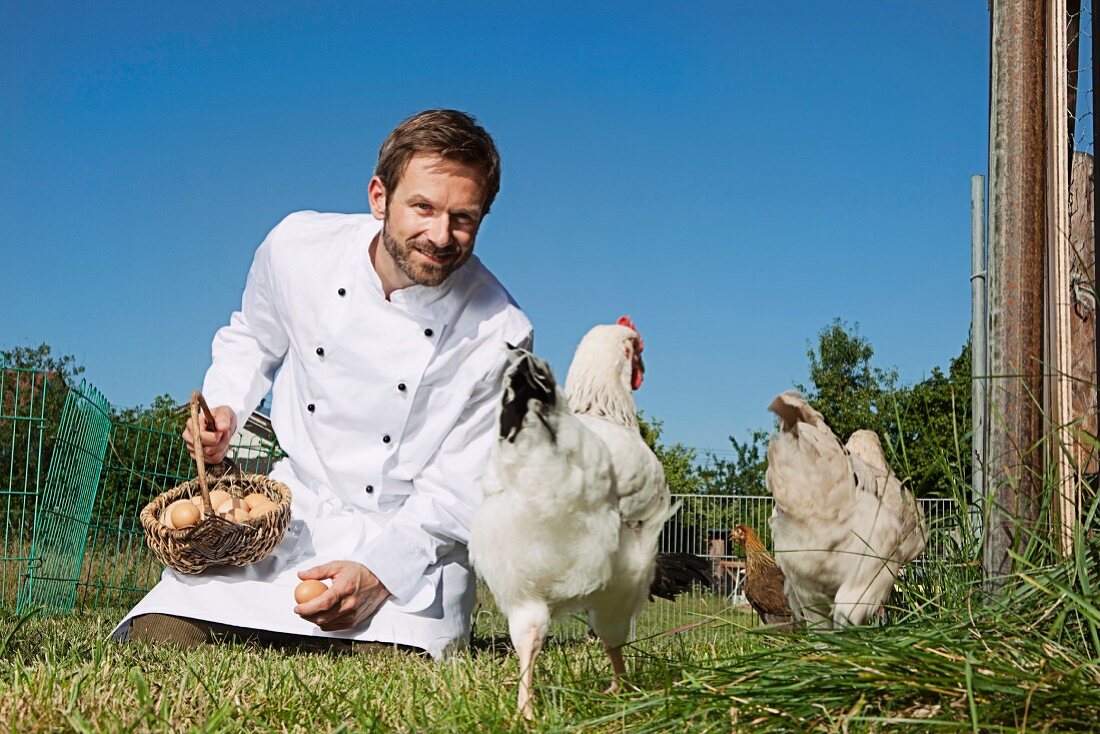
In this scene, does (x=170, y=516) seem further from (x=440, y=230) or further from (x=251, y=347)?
(x=440, y=230)

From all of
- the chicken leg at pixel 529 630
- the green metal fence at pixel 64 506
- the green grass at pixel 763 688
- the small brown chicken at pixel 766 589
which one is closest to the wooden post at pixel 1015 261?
the green grass at pixel 763 688

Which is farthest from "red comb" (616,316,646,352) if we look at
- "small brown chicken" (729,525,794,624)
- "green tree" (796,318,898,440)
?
"green tree" (796,318,898,440)

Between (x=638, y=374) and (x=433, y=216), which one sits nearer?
(x=638, y=374)

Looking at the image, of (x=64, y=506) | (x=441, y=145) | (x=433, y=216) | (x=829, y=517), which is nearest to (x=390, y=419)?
(x=433, y=216)

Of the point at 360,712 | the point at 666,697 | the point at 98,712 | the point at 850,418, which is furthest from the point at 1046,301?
the point at 850,418

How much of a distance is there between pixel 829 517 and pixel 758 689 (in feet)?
6.36

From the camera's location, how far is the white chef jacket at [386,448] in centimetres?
423

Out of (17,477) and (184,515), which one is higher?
(17,477)

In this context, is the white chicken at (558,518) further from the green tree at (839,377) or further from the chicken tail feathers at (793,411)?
the green tree at (839,377)

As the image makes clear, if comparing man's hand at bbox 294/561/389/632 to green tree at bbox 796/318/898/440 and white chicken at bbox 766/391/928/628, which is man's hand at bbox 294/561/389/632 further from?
green tree at bbox 796/318/898/440

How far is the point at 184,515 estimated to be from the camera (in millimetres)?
4133

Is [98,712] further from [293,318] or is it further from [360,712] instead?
[293,318]

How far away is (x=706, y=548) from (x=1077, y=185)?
36.0ft

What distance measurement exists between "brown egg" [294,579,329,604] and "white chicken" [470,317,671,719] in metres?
1.51
